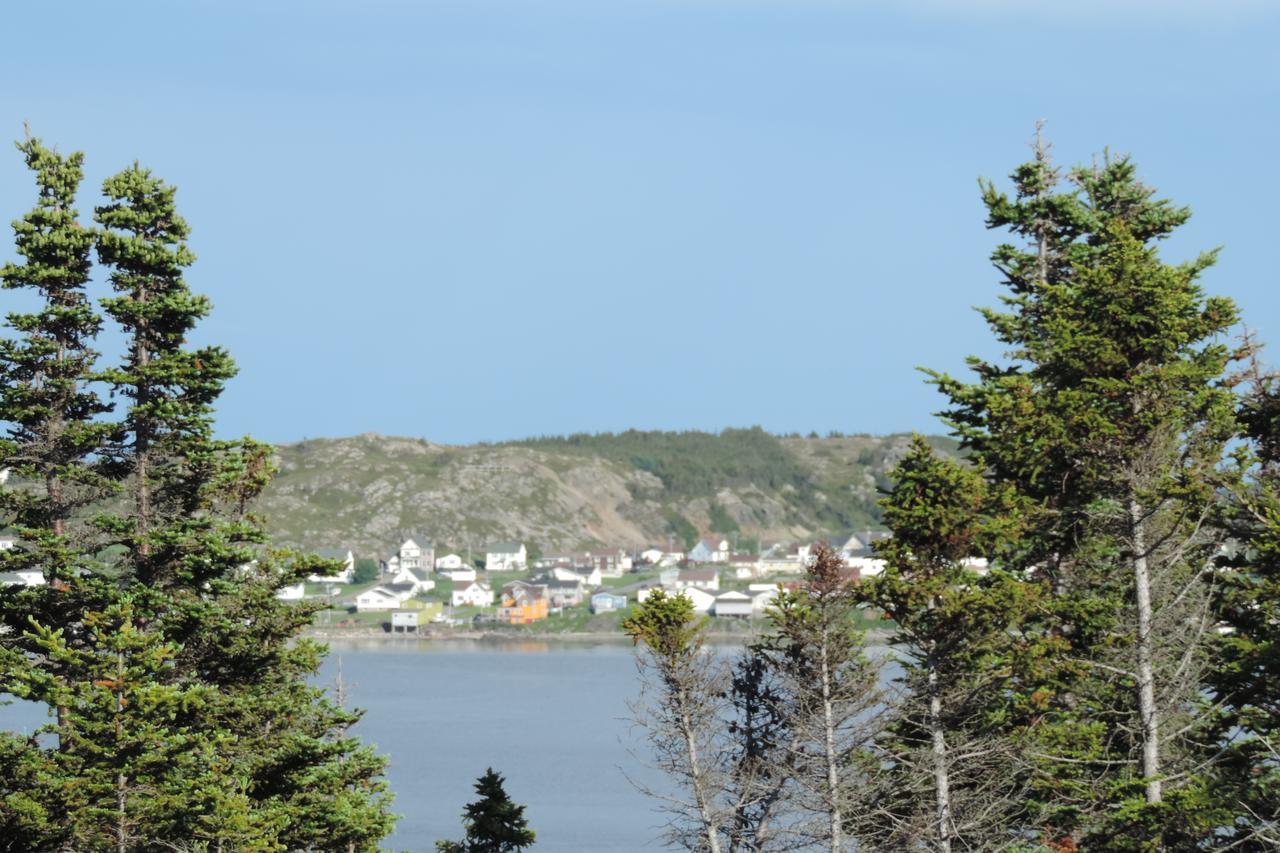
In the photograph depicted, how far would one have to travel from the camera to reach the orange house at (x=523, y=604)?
585 ft

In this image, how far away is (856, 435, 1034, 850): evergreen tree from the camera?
22.5 metres

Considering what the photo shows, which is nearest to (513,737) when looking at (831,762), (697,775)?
(697,775)

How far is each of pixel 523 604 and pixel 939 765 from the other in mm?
160616

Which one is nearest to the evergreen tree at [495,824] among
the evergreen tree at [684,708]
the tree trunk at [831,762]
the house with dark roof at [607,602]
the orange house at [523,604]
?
the evergreen tree at [684,708]

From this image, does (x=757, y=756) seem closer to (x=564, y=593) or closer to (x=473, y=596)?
(x=564, y=593)

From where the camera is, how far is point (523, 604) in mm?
181250

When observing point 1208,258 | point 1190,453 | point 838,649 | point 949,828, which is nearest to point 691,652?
point 838,649

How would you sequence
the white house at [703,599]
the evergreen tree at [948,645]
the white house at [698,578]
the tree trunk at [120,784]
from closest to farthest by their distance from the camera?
1. the tree trunk at [120,784]
2. the evergreen tree at [948,645]
3. the white house at [703,599]
4. the white house at [698,578]

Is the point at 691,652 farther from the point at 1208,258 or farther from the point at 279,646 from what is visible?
the point at 1208,258

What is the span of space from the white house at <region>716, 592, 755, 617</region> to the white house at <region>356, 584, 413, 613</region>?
38.1 metres

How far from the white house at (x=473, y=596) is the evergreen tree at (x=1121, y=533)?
545 ft

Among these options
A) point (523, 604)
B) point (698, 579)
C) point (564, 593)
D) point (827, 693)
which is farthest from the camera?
point (698, 579)

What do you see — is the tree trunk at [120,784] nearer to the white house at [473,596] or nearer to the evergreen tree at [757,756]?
the evergreen tree at [757,756]

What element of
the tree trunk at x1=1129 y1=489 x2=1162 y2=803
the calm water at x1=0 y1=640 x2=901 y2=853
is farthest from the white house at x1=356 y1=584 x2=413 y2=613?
the tree trunk at x1=1129 y1=489 x2=1162 y2=803
